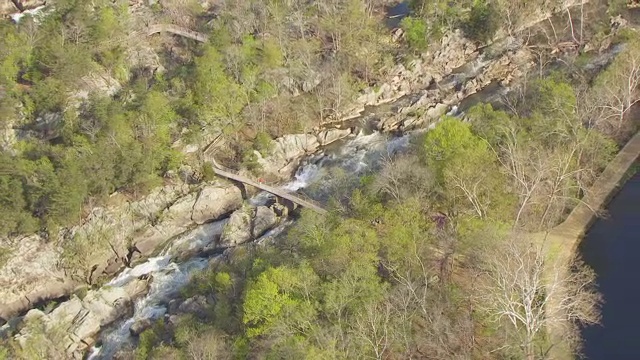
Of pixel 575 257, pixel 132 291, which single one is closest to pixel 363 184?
A: pixel 575 257

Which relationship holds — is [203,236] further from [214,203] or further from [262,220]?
[262,220]

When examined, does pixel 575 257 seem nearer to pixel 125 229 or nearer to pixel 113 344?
pixel 113 344

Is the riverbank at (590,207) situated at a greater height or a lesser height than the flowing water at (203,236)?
lesser

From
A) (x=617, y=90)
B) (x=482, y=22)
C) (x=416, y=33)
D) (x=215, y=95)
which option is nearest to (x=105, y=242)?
(x=215, y=95)

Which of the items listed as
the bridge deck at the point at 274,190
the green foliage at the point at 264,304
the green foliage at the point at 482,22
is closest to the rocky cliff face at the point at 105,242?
the bridge deck at the point at 274,190

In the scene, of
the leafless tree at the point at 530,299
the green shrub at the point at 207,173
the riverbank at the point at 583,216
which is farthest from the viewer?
the green shrub at the point at 207,173

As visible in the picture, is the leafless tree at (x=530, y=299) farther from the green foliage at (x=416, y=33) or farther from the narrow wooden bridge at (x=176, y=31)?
the narrow wooden bridge at (x=176, y=31)

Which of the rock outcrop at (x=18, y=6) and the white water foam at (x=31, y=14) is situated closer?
the white water foam at (x=31, y=14)

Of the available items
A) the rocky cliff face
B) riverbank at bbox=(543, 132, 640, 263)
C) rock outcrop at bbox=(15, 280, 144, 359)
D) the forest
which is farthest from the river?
rock outcrop at bbox=(15, 280, 144, 359)
